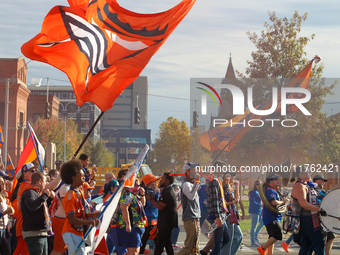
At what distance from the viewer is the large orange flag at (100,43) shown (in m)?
8.15

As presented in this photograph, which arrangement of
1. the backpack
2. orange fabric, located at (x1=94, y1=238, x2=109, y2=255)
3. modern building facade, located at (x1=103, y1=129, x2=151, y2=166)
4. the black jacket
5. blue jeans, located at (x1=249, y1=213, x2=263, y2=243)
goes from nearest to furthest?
orange fabric, located at (x1=94, y1=238, x2=109, y2=255) < the black jacket < the backpack < blue jeans, located at (x1=249, y1=213, x2=263, y2=243) < modern building facade, located at (x1=103, y1=129, x2=151, y2=166)

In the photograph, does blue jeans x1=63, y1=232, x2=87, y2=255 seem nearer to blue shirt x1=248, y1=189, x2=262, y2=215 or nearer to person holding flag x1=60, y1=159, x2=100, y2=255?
person holding flag x1=60, y1=159, x2=100, y2=255

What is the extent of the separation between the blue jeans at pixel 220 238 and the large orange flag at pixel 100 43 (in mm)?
3122

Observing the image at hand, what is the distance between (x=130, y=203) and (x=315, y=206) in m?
3.19

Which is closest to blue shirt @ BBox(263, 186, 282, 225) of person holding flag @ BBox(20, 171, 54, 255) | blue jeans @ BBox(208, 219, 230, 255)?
blue jeans @ BBox(208, 219, 230, 255)

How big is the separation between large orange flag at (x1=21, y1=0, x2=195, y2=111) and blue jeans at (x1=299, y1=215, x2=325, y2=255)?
13.4ft

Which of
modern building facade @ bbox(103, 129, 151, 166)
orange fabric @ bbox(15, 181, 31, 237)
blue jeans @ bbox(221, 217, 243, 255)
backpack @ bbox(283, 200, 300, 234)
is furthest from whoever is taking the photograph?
modern building facade @ bbox(103, 129, 151, 166)

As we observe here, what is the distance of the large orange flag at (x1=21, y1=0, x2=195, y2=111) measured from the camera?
8.15m

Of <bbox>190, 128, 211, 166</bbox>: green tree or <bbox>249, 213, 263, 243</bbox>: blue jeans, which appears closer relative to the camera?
<bbox>190, 128, 211, 166</bbox>: green tree

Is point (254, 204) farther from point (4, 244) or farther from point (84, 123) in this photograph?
point (84, 123)

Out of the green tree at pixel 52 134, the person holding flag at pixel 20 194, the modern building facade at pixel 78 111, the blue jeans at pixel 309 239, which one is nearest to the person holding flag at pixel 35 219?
the person holding flag at pixel 20 194

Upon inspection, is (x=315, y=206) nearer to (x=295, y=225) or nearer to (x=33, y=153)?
(x=295, y=225)

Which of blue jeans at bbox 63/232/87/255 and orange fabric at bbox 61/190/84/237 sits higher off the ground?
orange fabric at bbox 61/190/84/237

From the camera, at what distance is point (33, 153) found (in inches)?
404
